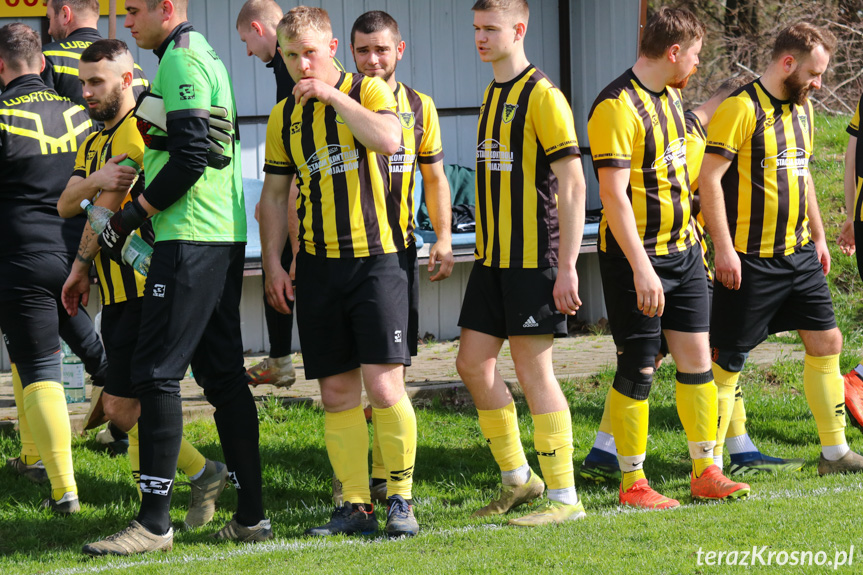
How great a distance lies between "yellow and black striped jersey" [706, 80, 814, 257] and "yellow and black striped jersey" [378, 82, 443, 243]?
4.50ft

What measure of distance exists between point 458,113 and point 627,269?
221 inches

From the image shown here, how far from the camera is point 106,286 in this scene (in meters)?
4.47

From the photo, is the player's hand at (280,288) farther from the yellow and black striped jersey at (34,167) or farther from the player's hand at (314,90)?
the yellow and black striped jersey at (34,167)

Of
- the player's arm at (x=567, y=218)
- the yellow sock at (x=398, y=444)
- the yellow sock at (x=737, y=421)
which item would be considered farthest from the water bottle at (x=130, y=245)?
the yellow sock at (x=737, y=421)

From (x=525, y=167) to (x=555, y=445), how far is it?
1.20 meters

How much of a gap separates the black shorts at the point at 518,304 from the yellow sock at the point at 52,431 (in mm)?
2040

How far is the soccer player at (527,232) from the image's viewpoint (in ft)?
14.0

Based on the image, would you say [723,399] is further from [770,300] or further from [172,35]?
[172,35]

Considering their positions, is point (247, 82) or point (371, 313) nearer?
point (371, 313)

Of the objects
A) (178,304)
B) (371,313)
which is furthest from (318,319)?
(178,304)

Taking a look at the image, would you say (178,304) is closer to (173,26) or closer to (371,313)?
(371,313)

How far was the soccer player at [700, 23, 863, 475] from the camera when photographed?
195 inches

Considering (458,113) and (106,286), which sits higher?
(458,113)

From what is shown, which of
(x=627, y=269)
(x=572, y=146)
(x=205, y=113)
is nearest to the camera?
(x=205, y=113)
